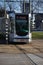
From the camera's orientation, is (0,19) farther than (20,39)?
Yes

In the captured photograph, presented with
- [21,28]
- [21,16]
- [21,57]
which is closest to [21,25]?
[21,28]

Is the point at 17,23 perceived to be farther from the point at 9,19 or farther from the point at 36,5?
the point at 36,5

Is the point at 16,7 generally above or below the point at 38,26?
above

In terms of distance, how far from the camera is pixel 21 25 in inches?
1061

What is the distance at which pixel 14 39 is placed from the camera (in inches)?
1049

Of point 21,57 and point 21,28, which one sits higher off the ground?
point 21,28

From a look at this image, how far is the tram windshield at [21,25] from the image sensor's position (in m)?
26.9

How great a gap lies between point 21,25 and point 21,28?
0.29 meters

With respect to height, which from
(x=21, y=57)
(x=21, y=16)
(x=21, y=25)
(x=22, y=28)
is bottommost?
(x=21, y=57)

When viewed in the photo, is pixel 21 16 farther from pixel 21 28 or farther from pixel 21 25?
pixel 21 28

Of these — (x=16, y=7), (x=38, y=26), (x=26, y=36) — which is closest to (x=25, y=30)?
(x=26, y=36)

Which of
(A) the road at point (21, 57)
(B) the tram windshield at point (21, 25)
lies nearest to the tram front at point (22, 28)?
(B) the tram windshield at point (21, 25)

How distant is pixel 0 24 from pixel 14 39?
3416mm

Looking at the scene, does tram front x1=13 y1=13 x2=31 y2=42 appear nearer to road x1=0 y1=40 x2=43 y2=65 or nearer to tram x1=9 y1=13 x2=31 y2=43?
tram x1=9 y1=13 x2=31 y2=43
